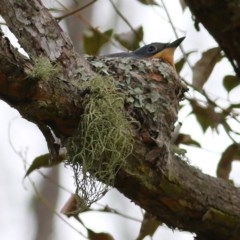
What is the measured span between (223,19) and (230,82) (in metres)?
2.04

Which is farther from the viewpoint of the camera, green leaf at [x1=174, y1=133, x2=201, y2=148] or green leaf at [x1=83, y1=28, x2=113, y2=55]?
green leaf at [x1=83, y1=28, x2=113, y2=55]

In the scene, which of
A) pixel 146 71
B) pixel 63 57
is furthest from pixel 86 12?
pixel 63 57

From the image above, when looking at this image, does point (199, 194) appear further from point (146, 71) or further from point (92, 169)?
point (146, 71)

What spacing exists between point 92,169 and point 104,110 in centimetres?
27

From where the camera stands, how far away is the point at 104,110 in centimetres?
311

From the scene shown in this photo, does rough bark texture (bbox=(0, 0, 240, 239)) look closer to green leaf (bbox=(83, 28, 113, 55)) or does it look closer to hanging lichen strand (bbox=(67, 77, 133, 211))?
hanging lichen strand (bbox=(67, 77, 133, 211))


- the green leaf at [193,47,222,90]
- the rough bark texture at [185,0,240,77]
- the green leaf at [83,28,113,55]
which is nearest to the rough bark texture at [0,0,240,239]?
the green leaf at [193,47,222,90]

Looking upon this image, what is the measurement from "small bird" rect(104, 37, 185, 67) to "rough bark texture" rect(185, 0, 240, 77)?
2393 mm

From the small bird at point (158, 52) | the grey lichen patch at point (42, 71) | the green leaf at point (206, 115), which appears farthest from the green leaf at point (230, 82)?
the grey lichen patch at point (42, 71)

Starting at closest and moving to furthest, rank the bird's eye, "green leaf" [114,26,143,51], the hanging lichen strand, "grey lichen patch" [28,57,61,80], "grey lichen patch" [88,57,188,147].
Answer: "grey lichen patch" [28,57,61,80] → the hanging lichen strand → "grey lichen patch" [88,57,188,147] → "green leaf" [114,26,143,51] → the bird's eye

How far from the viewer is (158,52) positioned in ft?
16.5

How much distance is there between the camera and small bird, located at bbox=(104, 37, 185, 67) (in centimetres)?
471

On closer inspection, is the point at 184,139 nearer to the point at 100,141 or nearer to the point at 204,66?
the point at 204,66

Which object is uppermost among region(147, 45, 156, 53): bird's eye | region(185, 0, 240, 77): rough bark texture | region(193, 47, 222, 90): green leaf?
region(147, 45, 156, 53): bird's eye
